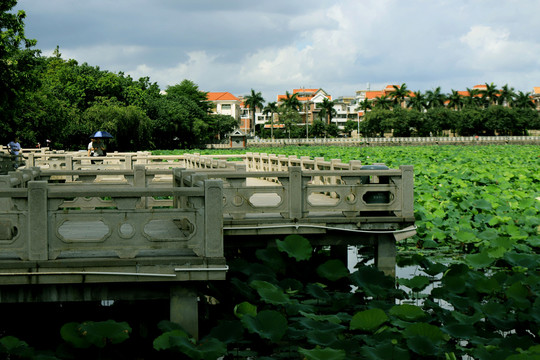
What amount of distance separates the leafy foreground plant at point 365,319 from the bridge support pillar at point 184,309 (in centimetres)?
23

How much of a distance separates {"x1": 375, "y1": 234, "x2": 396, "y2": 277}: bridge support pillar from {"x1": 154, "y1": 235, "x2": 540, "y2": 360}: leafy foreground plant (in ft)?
1.36

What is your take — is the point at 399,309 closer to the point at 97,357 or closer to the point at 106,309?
the point at 97,357

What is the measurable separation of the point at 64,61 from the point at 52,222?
61.9 m

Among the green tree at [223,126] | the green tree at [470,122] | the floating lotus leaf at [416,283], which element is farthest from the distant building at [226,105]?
the floating lotus leaf at [416,283]

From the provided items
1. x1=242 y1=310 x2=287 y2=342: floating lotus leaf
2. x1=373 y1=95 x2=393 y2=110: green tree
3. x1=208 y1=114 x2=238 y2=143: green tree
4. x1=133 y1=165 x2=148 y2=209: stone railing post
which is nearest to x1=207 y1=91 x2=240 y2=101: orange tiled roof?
x1=208 y1=114 x2=238 y2=143: green tree

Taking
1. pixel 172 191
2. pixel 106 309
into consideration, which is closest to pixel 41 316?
pixel 106 309

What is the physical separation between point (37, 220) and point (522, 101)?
117m

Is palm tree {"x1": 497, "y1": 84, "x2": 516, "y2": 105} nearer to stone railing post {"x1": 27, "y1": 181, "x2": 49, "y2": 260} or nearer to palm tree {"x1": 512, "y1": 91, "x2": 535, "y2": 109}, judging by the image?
palm tree {"x1": 512, "y1": 91, "x2": 535, "y2": 109}

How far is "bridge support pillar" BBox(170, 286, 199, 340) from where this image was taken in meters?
6.21

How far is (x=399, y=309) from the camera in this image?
635cm

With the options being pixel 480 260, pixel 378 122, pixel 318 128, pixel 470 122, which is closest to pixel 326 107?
pixel 318 128

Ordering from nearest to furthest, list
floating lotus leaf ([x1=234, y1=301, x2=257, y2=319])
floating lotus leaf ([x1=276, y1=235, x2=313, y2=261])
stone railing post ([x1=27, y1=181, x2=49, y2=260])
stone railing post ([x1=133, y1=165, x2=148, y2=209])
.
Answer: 1. stone railing post ([x1=27, y1=181, x2=49, y2=260])
2. floating lotus leaf ([x1=234, y1=301, x2=257, y2=319])
3. floating lotus leaf ([x1=276, y1=235, x2=313, y2=261])
4. stone railing post ([x1=133, y1=165, x2=148, y2=209])

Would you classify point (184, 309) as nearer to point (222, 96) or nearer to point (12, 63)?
point (12, 63)

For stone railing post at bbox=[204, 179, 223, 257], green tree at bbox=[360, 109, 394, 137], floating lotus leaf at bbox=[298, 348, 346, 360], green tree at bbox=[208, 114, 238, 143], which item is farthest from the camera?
green tree at bbox=[208, 114, 238, 143]
